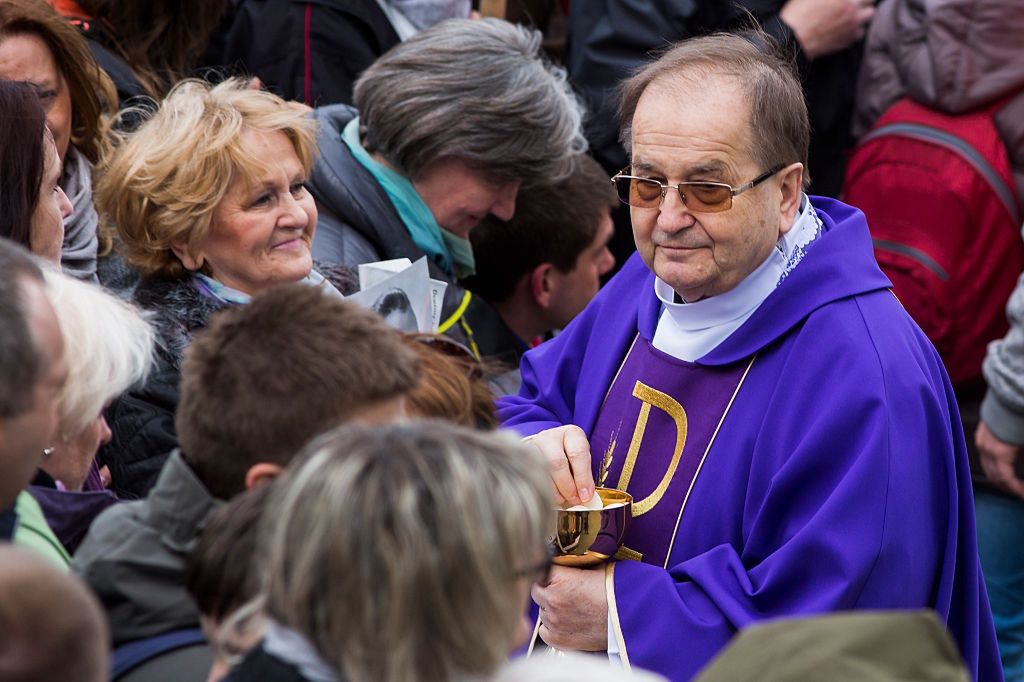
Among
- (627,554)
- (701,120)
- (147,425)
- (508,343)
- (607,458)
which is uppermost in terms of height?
(701,120)

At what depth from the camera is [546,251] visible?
4758mm

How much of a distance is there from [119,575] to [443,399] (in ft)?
2.16

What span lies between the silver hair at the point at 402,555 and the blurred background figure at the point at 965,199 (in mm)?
3125

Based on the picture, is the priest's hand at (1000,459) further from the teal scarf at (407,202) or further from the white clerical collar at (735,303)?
the teal scarf at (407,202)

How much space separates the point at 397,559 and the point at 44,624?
39 cm

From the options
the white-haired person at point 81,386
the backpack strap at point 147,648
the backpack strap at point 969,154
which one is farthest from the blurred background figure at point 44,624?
the backpack strap at point 969,154

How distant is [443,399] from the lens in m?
2.48

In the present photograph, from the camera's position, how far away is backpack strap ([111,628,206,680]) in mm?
2023

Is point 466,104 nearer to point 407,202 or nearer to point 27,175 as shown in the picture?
point 407,202

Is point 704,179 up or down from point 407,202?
up

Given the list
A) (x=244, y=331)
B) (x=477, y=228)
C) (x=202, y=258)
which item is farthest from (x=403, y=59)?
(x=244, y=331)

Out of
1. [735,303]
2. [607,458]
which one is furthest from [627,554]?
[735,303]

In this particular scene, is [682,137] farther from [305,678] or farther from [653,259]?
[305,678]

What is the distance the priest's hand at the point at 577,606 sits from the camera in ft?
9.98
